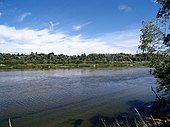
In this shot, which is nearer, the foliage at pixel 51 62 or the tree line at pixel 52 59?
the foliage at pixel 51 62

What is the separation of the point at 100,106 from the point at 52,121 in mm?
8390

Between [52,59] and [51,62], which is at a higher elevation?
[52,59]

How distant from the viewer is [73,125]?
23.8m

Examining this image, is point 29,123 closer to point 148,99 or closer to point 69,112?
point 69,112

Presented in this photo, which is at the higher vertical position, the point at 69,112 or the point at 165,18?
the point at 165,18

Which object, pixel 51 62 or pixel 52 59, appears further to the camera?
pixel 52 59

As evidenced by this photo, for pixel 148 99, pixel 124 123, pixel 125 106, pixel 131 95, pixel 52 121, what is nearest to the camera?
pixel 124 123

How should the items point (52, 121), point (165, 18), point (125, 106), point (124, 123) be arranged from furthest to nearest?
point (125, 106) → point (52, 121) → point (124, 123) → point (165, 18)

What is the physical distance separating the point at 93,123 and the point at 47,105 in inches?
417

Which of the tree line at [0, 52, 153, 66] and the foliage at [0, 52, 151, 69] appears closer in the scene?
the foliage at [0, 52, 151, 69]

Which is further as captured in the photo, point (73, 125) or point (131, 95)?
point (131, 95)

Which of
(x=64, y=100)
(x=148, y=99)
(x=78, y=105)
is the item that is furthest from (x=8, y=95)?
(x=148, y=99)

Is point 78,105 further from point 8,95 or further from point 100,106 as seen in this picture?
point 8,95

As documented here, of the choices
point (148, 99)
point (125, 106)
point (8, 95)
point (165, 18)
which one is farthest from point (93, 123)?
point (8, 95)
